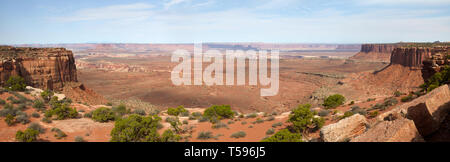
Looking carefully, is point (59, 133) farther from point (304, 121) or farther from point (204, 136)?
point (304, 121)

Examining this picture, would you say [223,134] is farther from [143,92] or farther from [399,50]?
[399,50]

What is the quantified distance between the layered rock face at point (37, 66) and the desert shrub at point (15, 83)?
1.20 meters

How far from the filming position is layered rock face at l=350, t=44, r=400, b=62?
113375 millimetres

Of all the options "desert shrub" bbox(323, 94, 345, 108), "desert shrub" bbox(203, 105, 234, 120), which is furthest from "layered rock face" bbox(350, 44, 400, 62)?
"desert shrub" bbox(203, 105, 234, 120)

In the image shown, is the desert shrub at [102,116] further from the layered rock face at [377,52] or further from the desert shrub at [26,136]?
the layered rock face at [377,52]

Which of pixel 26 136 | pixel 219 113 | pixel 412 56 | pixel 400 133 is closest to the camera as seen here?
pixel 400 133

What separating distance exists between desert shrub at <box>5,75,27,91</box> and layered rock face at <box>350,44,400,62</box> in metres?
131

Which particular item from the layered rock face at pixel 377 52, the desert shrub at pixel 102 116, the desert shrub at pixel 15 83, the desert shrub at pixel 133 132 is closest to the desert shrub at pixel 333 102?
the desert shrub at pixel 133 132

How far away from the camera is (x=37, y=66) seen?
24.2 meters

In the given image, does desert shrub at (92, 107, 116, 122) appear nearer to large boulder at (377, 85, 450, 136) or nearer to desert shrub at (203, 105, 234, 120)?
desert shrub at (203, 105, 234, 120)

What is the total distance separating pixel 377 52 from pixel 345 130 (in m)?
136

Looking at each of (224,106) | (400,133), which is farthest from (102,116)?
(400,133)

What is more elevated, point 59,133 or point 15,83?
point 15,83
